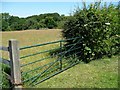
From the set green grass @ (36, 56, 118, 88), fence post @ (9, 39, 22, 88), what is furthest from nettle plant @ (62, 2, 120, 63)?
fence post @ (9, 39, 22, 88)

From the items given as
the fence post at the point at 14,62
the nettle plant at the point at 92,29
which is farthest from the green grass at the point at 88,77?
the fence post at the point at 14,62

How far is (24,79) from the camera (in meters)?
5.85

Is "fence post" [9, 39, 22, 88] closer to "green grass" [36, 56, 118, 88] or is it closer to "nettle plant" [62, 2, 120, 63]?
"green grass" [36, 56, 118, 88]

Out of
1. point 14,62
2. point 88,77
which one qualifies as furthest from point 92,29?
point 14,62

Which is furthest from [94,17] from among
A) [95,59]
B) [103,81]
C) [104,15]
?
[103,81]

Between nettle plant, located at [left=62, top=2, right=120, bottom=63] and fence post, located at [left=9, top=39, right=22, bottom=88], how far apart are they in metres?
3.95

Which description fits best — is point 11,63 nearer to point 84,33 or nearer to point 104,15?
point 84,33

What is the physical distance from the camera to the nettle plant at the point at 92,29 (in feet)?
28.7

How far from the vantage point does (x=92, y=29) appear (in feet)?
28.8

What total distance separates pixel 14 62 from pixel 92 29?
4485mm

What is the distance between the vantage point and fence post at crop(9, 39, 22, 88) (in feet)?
16.5

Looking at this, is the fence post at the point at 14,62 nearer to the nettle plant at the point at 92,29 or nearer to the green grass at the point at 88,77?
the green grass at the point at 88,77

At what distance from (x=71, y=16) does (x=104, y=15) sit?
136cm

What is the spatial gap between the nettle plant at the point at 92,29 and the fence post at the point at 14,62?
395 centimetres
